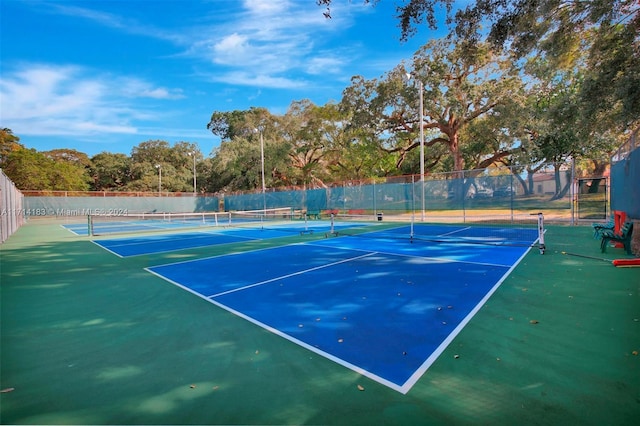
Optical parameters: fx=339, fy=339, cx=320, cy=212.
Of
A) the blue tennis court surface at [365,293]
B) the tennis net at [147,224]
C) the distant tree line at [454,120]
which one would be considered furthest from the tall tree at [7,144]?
the blue tennis court surface at [365,293]

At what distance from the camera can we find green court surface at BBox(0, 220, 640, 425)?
2.61 metres

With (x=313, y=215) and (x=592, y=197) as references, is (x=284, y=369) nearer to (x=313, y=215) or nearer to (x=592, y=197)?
(x=592, y=197)

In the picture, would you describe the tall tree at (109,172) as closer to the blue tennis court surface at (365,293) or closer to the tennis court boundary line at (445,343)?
the blue tennis court surface at (365,293)

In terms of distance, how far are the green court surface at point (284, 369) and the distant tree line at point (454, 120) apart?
748 cm

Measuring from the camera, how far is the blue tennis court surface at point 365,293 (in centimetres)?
366

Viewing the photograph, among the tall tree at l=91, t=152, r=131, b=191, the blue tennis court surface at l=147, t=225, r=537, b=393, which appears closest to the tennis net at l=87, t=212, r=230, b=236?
the blue tennis court surface at l=147, t=225, r=537, b=393

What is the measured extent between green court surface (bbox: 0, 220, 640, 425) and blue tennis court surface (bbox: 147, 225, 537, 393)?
247 millimetres

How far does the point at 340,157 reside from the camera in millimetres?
38406

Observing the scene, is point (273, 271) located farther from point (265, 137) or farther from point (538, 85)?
point (265, 137)

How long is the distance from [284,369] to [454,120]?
2776cm

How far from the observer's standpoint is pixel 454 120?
27109 mm

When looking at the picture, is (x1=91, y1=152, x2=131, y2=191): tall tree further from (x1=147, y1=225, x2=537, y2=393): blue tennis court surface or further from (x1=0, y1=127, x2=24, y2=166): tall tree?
(x1=147, y1=225, x2=537, y2=393): blue tennis court surface

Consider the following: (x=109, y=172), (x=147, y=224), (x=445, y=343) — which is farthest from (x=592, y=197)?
(x=109, y=172)

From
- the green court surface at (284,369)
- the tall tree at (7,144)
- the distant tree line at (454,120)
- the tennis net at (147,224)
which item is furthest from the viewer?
the tall tree at (7,144)
